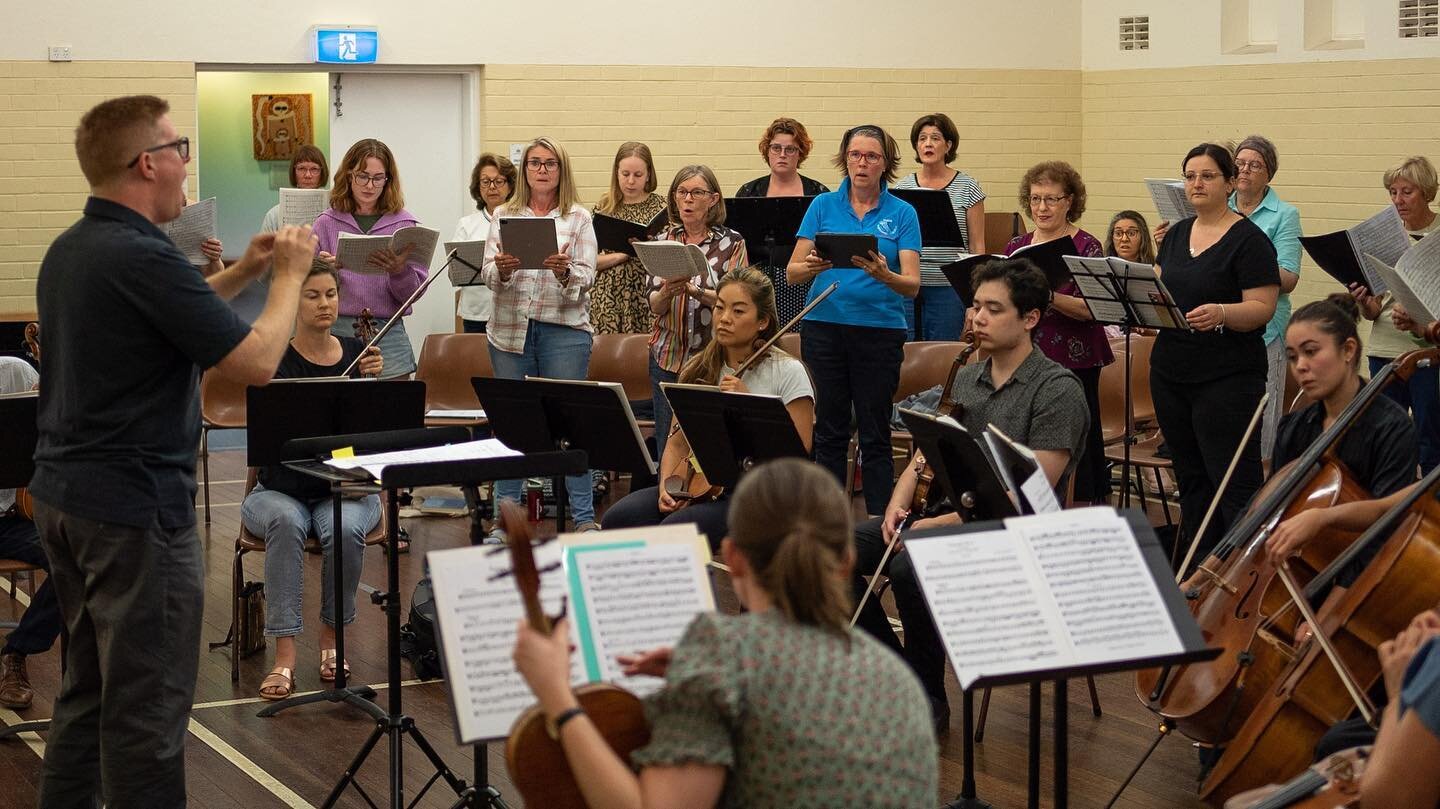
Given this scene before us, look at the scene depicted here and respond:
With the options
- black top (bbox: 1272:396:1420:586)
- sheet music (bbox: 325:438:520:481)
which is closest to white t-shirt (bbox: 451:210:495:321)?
sheet music (bbox: 325:438:520:481)

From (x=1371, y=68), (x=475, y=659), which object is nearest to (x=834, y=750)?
(x=475, y=659)

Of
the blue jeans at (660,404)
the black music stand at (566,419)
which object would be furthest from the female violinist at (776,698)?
the blue jeans at (660,404)

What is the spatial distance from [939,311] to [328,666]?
12.5 feet

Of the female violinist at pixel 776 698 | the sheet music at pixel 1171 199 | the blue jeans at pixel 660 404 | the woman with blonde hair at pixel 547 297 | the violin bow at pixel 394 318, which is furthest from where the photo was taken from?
the woman with blonde hair at pixel 547 297

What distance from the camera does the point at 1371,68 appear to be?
8.52 m

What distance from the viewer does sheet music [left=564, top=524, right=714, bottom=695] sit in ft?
7.78

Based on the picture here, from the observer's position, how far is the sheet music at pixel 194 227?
583 cm

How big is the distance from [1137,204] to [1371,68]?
1846mm

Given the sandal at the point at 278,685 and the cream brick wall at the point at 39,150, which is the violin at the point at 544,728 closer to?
the sandal at the point at 278,685

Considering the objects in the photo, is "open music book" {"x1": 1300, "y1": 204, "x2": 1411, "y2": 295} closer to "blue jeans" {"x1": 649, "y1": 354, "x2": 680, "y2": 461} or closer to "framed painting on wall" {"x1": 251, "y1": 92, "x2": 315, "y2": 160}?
"blue jeans" {"x1": 649, "y1": 354, "x2": 680, "y2": 461}

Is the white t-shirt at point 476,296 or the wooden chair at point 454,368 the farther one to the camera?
the white t-shirt at point 476,296

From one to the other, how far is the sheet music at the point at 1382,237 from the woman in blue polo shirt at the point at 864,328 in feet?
4.97

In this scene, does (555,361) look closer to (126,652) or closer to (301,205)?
(301,205)

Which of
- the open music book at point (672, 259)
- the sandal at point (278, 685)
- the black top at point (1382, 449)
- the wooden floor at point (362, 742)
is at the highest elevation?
the open music book at point (672, 259)
